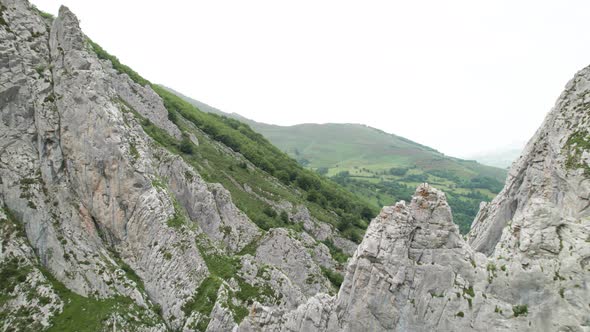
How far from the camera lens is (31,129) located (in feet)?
131

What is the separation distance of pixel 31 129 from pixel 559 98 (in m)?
63.2

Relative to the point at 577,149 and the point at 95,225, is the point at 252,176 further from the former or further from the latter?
Result: the point at 577,149

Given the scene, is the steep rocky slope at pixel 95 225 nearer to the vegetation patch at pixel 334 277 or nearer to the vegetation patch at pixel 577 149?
the vegetation patch at pixel 334 277

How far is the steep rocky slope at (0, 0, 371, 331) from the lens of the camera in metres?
33.1

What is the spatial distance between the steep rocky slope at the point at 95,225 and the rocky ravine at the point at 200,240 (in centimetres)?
13

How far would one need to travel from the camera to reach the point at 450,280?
26.7 metres

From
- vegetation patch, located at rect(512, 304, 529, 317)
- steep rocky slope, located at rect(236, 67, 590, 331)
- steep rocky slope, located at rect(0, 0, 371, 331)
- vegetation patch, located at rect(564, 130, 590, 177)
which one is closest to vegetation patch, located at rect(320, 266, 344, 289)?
steep rocky slope, located at rect(0, 0, 371, 331)

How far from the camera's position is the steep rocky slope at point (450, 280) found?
24031mm

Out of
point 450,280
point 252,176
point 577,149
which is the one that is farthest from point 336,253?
point 450,280

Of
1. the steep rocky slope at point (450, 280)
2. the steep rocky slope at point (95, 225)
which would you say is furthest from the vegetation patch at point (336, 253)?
the steep rocky slope at point (450, 280)

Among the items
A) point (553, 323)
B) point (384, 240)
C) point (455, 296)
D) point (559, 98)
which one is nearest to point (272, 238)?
point (384, 240)

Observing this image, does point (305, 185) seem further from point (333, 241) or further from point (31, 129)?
point (31, 129)

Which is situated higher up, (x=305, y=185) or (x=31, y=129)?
(x=31, y=129)

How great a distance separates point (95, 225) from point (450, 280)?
33.2 m
